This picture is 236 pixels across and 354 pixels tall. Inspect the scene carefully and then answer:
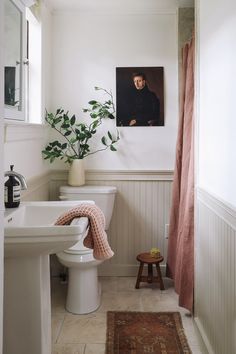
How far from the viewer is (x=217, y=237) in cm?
187

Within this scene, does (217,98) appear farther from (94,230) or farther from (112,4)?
(112,4)

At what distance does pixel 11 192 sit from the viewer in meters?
1.76

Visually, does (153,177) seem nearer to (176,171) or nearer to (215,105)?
(176,171)

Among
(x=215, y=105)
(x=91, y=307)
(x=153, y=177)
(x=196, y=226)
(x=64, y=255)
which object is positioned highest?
(x=215, y=105)

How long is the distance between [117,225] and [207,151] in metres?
1.34

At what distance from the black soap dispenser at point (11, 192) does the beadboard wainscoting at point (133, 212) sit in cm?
140

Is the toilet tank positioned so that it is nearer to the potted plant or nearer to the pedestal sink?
the potted plant

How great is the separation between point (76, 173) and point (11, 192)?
1279 mm

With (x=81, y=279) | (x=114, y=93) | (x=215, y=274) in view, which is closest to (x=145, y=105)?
(x=114, y=93)

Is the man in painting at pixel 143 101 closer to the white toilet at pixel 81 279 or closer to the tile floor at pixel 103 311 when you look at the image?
the white toilet at pixel 81 279

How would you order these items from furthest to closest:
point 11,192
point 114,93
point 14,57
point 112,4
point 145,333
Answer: point 114,93, point 112,4, point 145,333, point 14,57, point 11,192

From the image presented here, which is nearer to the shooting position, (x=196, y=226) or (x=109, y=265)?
(x=196, y=226)

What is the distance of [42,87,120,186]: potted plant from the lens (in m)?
3.03

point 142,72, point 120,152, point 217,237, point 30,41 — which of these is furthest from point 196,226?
point 30,41
